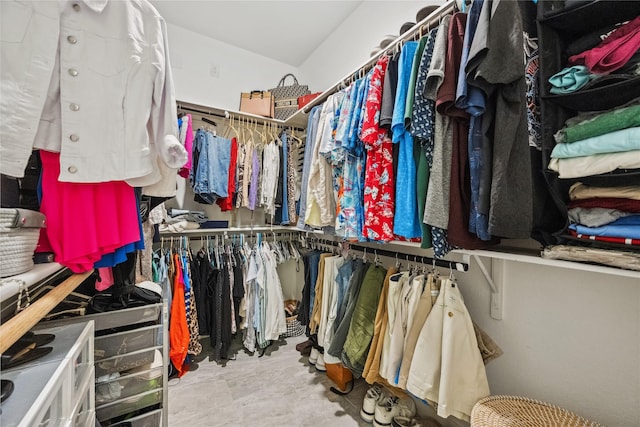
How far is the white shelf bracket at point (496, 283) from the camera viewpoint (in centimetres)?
112

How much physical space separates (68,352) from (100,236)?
1.03 ft

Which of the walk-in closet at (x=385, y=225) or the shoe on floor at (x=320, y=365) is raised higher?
the walk-in closet at (x=385, y=225)

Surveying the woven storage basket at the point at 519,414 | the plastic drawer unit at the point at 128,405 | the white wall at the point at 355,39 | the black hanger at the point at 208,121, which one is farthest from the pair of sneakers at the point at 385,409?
the black hanger at the point at 208,121

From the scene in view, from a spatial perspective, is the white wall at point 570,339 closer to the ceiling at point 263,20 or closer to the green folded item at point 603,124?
the green folded item at point 603,124

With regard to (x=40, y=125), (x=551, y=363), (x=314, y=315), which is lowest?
(x=314, y=315)

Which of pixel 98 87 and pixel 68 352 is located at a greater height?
pixel 98 87

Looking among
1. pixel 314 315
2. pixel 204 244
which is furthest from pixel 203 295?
pixel 314 315

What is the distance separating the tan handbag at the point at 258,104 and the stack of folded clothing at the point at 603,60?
221cm

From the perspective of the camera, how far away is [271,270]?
2.23m

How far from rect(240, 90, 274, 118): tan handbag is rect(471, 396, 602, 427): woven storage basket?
258 centimetres

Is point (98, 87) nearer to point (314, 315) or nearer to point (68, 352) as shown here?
point (68, 352)

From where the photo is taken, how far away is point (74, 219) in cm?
69

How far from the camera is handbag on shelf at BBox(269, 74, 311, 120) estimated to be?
2504 mm

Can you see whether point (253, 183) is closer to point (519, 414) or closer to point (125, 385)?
point (125, 385)
